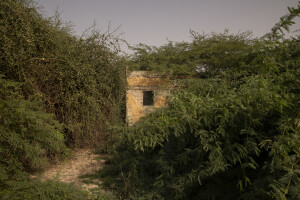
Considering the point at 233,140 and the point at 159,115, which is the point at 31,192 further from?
the point at 233,140

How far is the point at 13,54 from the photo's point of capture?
4805mm

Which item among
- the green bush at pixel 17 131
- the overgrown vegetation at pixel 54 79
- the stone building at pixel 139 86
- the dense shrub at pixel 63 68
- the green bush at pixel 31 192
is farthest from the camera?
the stone building at pixel 139 86

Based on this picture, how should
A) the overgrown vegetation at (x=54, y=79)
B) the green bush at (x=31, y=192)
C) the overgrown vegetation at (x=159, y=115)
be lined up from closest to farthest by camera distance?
the overgrown vegetation at (x=159, y=115), the green bush at (x=31, y=192), the overgrown vegetation at (x=54, y=79)

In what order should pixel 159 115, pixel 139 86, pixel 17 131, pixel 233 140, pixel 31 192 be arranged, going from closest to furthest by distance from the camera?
pixel 233 140 → pixel 31 192 → pixel 17 131 → pixel 159 115 → pixel 139 86

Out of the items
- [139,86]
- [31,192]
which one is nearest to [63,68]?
[139,86]

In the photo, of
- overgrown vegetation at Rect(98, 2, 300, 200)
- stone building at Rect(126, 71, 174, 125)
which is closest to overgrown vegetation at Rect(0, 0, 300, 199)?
overgrown vegetation at Rect(98, 2, 300, 200)

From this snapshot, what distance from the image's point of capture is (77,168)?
227 inches

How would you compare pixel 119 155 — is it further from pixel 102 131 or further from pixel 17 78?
pixel 17 78

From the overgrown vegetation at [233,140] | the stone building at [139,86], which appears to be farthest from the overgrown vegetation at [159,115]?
the stone building at [139,86]

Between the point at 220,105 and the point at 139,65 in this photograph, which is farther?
the point at 139,65

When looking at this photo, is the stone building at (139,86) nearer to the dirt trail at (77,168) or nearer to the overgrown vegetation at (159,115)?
the overgrown vegetation at (159,115)

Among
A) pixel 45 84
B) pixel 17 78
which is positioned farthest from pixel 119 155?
pixel 17 78

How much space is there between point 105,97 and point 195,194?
176 inches

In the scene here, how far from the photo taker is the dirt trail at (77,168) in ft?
16.4
